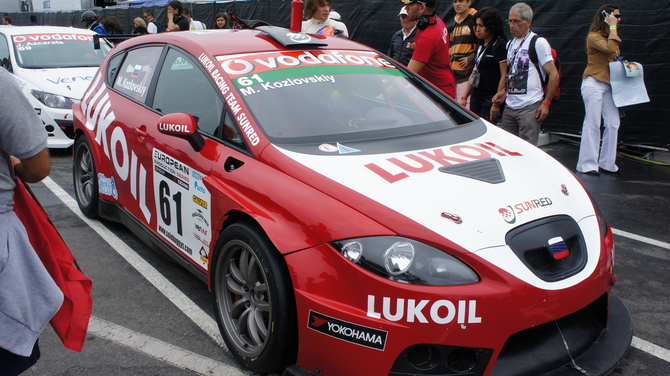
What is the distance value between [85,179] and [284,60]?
2.41 metres

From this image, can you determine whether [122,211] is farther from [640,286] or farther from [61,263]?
[640,286]

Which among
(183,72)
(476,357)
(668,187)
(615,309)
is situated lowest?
(668,187)

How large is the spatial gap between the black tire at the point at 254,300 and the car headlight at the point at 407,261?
0.36 m

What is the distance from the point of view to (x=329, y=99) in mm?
3107

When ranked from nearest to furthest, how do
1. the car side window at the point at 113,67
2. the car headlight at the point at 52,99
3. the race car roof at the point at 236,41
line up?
the race car roof at the point at 236,41, the car side window at the point at 113,67, the car headlight at the point at 52,99

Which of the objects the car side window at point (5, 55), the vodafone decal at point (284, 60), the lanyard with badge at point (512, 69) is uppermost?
the vodafone decal at point (284, 60)

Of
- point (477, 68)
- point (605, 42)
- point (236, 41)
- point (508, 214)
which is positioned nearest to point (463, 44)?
point (477, 68)

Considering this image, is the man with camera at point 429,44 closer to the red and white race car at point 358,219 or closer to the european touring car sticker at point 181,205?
the red and white race car at point 358,219

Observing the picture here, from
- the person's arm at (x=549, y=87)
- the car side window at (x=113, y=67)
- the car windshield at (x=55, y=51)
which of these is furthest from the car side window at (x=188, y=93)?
the car windshield at (x=55, y=51)

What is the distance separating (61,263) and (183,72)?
1732 mm

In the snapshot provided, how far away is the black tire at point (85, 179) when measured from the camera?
441 cm

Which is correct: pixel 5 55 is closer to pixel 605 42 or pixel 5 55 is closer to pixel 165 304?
pixel 165 304

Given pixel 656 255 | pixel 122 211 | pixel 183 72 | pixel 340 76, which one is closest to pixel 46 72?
pixel 122 211

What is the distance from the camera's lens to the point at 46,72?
24.7ft
